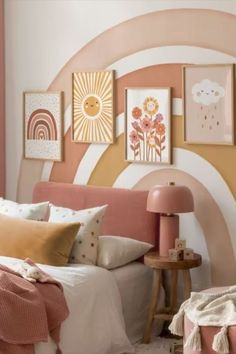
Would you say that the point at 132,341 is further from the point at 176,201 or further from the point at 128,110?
the point at 128,110

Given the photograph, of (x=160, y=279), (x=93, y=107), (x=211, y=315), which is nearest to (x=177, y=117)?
(x=93, y=107)

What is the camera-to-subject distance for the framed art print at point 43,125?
5508 millimetres

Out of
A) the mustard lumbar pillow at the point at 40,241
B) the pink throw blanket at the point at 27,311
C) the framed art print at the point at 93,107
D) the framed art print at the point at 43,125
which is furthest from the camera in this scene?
the framed art print at the point at 43,125

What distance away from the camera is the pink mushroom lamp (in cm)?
465

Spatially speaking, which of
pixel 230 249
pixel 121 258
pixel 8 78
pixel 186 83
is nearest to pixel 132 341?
pixel 121 258

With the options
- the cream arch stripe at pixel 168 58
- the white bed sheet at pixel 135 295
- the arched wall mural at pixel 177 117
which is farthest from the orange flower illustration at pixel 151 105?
the white bed sheet at pixel 135 295

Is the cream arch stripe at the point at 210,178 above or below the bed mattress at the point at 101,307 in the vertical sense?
above

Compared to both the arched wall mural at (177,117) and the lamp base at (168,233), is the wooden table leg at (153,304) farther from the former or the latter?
the arched wall mural at (177,117)

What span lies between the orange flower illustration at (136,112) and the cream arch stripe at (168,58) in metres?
0.26

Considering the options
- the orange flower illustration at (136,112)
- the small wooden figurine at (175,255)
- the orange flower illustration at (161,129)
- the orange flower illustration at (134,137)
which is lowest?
the small wooden figurine at (175,255)

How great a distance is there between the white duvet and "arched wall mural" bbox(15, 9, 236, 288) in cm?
68

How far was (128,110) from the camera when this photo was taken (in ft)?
16.8

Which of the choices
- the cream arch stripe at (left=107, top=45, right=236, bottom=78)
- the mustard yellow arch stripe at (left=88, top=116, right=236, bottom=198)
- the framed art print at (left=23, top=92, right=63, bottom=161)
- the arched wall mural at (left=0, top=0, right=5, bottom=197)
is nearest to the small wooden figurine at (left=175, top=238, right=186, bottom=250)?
the mustard yellow arch stripe at (left=88, top=116, right=236, bottom=198)

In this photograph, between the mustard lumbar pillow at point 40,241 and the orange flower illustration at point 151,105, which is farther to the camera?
the orange flower illustration at point 151,105
